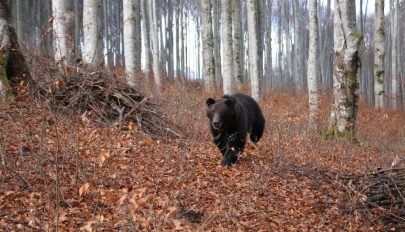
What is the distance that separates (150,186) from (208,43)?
13705 mm

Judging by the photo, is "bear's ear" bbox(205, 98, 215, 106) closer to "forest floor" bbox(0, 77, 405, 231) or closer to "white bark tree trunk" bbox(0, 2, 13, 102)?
"forest floor" bbox(0, 77, 405, 231)

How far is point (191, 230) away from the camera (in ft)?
15.1

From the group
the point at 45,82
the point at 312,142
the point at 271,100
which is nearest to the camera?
the point at 45,82

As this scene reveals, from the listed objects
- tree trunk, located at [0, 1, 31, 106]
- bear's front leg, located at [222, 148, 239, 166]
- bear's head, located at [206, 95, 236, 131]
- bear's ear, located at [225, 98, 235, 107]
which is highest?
tree trunk, located at [0, 1, 31, 106]

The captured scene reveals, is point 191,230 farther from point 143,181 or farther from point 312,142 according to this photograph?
point 312,142

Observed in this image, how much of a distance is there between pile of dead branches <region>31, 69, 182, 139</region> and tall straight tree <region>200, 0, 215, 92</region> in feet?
32.6

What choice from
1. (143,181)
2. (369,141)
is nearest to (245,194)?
(143,181)

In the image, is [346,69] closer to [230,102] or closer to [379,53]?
[230,102]

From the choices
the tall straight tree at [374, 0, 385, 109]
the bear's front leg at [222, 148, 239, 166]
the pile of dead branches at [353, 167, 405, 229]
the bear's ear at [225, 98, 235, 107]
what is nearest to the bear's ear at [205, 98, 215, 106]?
the bear's ear at [225, 98, 235, 107]

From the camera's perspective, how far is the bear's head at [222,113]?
279 inches

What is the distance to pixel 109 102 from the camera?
8.34m

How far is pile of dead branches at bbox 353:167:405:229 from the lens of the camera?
19.1 ft

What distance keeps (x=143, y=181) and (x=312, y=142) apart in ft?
18.6

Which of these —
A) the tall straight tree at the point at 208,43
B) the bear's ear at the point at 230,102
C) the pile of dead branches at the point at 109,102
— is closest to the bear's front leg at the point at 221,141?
the bear's ear at the point at 230,102
